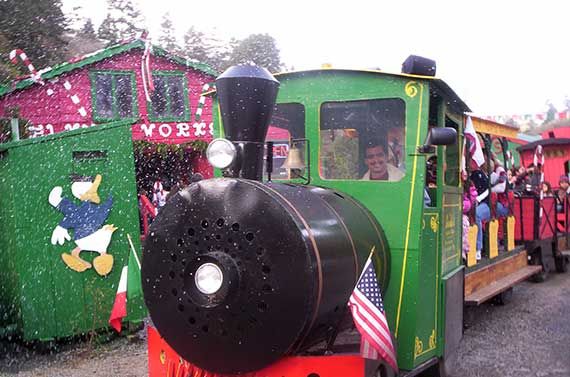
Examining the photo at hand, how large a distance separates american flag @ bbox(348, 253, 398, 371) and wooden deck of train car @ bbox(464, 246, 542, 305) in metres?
2.90

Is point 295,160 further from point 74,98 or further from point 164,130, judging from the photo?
point 164,130

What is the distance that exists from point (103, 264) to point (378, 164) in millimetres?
3585

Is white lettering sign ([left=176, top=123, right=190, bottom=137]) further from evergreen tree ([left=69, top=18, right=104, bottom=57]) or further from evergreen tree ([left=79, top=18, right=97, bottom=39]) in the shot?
evergreen tree ([left=79, top=18, right=97, bottom=39])

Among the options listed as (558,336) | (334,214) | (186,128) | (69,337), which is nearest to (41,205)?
(69,337)

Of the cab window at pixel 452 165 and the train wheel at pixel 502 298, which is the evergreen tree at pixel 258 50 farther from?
the cab window at pixel 452 165

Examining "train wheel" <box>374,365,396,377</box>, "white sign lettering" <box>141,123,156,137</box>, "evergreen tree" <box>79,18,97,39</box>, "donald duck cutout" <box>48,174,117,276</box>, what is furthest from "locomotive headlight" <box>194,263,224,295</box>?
"evergreen tree" <box>79,18,97,39</box>

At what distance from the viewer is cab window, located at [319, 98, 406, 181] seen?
4.14 m

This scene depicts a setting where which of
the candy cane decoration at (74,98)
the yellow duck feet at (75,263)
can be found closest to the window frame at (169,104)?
the candy cane decoration at (74,98)

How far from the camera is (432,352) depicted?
4406 mm

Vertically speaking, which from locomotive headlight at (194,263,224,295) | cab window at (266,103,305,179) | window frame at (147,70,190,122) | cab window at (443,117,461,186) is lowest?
locomotive headlight at (194,263,224,295)

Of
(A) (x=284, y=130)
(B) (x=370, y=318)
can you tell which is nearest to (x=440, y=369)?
(B) (x=370, y=318)

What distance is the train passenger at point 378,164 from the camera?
4137mm

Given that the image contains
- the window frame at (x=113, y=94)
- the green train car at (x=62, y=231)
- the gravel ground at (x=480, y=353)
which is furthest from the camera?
the window frame at (x=113, y=94)

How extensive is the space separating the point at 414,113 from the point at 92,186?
151 inches
